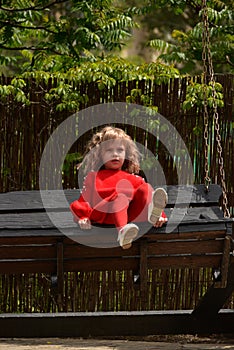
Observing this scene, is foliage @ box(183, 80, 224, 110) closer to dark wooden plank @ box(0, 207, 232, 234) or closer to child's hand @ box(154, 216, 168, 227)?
dark wooden plank @ box(0, 207, 232, 234)

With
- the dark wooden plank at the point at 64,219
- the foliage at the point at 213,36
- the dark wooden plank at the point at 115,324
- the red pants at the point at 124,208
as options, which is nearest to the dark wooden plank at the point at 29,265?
the dark wooden plank at the point at 64,219

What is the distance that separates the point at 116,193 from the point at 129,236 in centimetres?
41

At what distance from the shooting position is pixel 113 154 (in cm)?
559

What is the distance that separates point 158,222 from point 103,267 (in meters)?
0.48

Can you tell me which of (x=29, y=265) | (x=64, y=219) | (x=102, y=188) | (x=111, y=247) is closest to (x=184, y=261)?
(x=111, y=247)

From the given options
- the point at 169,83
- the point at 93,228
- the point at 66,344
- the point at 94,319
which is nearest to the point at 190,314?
the point at 94,319

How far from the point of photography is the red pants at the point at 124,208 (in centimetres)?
518

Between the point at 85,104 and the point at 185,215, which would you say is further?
the point at 85,104

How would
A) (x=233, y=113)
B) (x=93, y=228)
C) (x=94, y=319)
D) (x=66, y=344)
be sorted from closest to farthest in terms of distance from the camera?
(x=93, y=228) → (x=94, y=319) → (x=66, y=344) → (x=233, y=113)

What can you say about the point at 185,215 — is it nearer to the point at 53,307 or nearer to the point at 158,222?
the point at 158,222

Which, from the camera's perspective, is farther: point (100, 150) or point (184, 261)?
point (100, 150)

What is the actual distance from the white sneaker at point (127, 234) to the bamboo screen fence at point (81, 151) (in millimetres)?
2715

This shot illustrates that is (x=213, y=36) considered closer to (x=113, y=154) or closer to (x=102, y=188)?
(x=113, y=154)

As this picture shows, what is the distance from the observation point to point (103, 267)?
17.4ft
